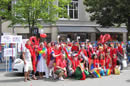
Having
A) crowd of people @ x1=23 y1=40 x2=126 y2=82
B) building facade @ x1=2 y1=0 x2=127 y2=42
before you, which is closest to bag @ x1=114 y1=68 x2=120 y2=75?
crowd of people @ x1=23 y1=40 x2=126 y2=82

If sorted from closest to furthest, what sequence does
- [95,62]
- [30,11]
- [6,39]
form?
[95,62]
[6,39]
[30,11]

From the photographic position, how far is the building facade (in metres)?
21.9

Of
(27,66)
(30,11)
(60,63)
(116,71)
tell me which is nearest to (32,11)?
(30,11)

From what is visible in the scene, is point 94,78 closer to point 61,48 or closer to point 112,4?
point 61,48

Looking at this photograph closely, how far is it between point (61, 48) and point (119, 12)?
8367 millimetres

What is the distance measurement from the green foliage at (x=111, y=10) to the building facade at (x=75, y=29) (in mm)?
4568

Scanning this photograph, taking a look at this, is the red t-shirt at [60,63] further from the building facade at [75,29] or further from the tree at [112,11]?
the building facade at [75,29]

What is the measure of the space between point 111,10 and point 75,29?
658 cm

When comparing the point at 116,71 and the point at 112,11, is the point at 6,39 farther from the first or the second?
the point at 112,11

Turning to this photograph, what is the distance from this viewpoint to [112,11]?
50.6ft

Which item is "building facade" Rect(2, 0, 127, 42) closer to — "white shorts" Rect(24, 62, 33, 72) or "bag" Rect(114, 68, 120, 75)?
"bag" Rect(114, 68, 120, 75)

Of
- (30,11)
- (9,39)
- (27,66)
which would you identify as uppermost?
(30,11)

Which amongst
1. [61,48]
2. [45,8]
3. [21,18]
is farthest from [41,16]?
[61,48]

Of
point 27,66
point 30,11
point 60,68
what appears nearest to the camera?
point 27,66
